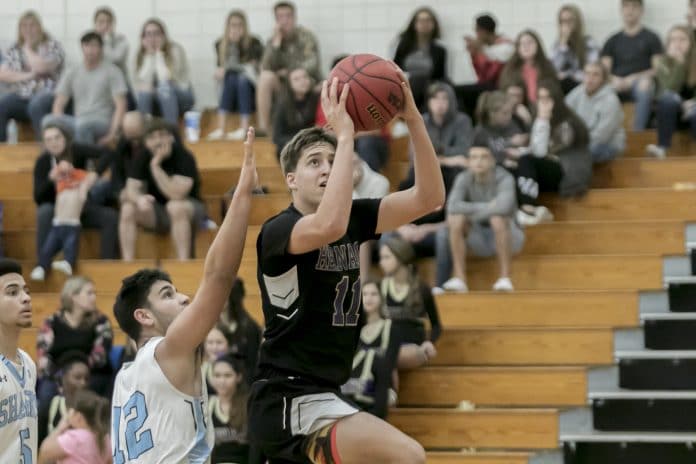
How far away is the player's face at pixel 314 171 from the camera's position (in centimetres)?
529

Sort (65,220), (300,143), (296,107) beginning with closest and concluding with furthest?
1. (300,143)
2. (65,220)
3. (296,107)

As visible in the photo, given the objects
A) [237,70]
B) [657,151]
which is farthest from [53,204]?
[657,151]

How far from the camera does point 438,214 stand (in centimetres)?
1048

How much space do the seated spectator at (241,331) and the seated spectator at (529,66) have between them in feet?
10.6

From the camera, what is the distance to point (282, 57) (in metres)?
12.5

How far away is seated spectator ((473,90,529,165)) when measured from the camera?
1070 centimetres

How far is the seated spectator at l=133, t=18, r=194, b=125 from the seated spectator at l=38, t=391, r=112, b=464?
4.89 metres

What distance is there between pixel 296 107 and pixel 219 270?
6.72 meters

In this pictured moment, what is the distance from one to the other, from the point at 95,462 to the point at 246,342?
137cm

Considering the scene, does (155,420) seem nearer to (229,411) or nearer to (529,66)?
(229,411)

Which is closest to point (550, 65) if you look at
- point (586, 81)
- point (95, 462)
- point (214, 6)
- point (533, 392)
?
point (586, 81)

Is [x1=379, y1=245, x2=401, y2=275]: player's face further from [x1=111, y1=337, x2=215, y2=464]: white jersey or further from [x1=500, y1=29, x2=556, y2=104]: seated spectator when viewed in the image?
[x1=111, y1=337, x2=215, y2=464]: white jersey

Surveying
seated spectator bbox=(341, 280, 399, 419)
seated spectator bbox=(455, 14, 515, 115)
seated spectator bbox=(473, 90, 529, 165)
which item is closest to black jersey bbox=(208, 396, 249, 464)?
seated spectator bbox=(341, 280, 399, 419)

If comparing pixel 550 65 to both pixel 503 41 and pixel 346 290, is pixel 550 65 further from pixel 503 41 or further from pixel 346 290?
pixel 346 290
